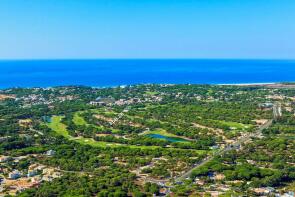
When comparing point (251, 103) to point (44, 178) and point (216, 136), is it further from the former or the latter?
point (44, 178)

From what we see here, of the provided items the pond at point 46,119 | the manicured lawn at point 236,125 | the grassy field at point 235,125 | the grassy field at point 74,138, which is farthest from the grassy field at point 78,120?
the manicured lawn at point 236,125

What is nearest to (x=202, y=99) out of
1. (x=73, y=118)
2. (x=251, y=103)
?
(x=251, y=103)

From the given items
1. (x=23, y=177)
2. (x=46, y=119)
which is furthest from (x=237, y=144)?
(x=46, y=119)

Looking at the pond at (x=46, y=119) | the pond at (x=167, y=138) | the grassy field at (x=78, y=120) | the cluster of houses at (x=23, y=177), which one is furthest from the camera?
the pond at (x=46, y=119)

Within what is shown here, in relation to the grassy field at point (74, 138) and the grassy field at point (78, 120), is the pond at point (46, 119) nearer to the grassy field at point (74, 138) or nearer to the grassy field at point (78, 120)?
the grassy field at point (74, 138)

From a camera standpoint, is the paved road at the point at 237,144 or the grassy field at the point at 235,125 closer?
the paved road at the point at 237,144

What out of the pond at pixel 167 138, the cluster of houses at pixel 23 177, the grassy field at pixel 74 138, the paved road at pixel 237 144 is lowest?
the cluster of houses at pixel 23 177

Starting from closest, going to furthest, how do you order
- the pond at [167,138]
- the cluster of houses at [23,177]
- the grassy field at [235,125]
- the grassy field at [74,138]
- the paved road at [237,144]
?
the cluster of houses at [23,177]
the paved road at [237,144]
the grassy field at [74,138]
the pond at [167,138]
the grassy field at [235,125]

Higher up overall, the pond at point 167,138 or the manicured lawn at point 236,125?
the manicured lawn at point 236,125

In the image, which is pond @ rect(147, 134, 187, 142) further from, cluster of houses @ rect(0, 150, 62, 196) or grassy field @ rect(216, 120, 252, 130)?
cluster of houses @ rect(0, 150, 62, 196)

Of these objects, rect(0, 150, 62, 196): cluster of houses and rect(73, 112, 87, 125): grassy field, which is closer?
rect(0, 150, 62, 196): cluster of houses

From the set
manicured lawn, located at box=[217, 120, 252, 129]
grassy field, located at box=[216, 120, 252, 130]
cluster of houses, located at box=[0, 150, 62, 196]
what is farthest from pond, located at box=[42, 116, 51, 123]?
manicured lawn, located at box=[217, 120, 252, 129]

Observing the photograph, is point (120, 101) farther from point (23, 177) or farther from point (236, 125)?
point (23, 177)
